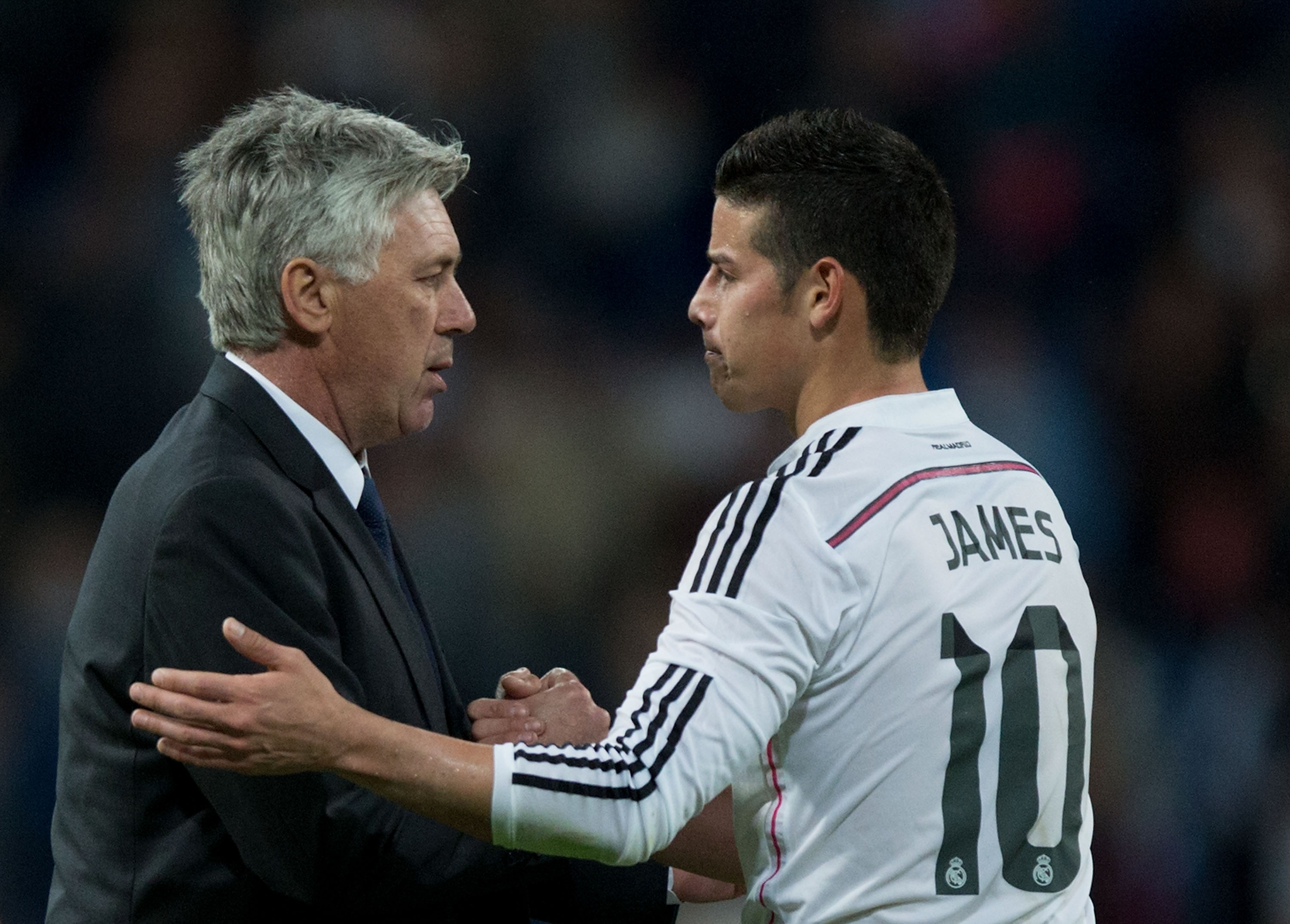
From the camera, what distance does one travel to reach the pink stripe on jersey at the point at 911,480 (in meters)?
1.44

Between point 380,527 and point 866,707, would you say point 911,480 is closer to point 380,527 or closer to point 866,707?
point 866,707

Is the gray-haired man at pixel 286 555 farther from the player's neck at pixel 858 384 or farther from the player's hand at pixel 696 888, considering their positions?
the player's neck at pixel 858 384

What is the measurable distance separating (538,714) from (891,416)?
619 millimetres

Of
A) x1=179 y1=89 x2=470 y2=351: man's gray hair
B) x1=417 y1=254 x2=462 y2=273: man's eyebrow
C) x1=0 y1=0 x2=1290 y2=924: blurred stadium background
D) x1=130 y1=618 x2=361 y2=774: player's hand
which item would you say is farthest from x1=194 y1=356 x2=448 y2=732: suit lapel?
x1=0 y1=0 x2=1290 y2=924: blurred stadium background

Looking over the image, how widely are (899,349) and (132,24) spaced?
2.35m

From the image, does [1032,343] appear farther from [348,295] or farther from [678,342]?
[348,295]

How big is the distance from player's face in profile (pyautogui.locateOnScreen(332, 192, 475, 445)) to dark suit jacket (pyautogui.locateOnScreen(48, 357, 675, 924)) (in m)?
0.17

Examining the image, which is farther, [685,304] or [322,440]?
[685,304]

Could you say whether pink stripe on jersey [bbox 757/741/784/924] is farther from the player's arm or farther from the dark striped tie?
the dark striped tie

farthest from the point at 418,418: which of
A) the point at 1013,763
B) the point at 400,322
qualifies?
the point at 1013,763

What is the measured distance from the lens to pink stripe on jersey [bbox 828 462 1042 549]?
4.74ft

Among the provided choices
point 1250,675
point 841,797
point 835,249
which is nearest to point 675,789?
point 841,797

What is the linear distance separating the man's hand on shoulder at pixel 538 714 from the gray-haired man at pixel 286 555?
0.05m

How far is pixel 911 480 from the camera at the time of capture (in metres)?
1.51
